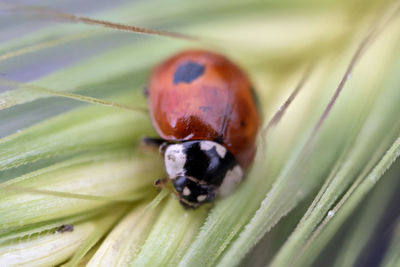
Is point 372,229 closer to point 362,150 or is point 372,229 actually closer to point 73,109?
point 362,150

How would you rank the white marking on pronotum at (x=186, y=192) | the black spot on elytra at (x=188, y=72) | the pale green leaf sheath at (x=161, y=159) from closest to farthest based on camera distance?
the pale green leaf sheath at (x=161, y=159) < the white marking on pronotum at (x=186, y=192) < the black spot on elytra at (x=188, y=72)

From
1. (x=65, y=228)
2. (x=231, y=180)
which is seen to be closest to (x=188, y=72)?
(x=231, y=180)

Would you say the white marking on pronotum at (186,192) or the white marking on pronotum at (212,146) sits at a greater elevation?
the white marking on pronotum at (212,146)

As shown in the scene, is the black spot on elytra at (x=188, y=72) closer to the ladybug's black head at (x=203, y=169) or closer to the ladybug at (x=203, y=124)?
the ladybug at (x=203, y=124)

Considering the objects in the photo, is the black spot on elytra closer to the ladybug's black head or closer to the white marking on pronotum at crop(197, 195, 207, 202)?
the ladybug's black head

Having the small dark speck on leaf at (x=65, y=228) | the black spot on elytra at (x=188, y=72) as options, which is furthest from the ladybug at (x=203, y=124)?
the small dark speck on leaf at (x=65, y=228)

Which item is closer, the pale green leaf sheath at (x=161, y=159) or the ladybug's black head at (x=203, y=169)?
the pale green leaf sheath at (x=161, y=159)

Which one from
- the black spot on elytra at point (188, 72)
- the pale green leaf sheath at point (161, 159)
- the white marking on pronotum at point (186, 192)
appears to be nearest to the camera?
A: the pale green leaf sheath at point (161, 159)

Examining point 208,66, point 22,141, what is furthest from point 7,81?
point 208,66

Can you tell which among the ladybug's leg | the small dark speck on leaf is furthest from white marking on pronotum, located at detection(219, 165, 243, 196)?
the small dark speck on leaf

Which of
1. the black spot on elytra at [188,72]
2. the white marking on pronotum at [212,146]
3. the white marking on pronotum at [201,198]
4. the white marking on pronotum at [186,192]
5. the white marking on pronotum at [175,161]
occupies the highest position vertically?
the black spot on elytra at [188,72]
